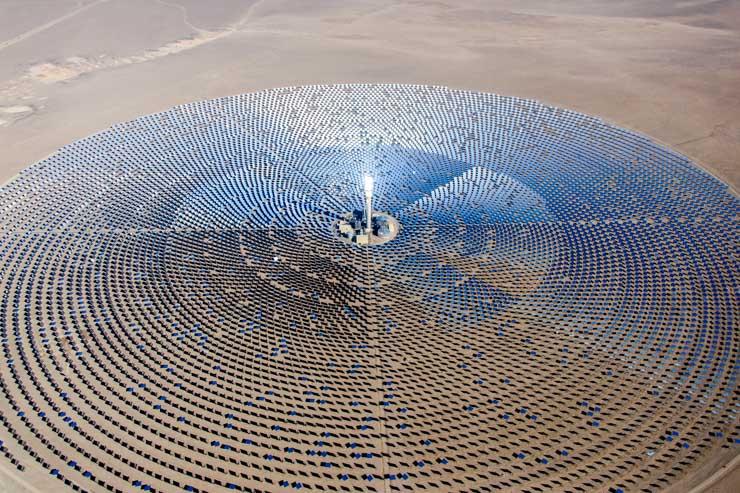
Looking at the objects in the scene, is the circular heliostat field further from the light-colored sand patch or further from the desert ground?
the light-colored sand patch

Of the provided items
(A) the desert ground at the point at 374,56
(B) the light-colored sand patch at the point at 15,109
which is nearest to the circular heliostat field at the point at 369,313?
(A) the desert ground at the point at 374,56

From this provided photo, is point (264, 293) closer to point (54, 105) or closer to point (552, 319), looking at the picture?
point (552, 319)

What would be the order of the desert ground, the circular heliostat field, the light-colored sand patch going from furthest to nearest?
the light-colored sand patch
the desert ground
the circular heliostat field

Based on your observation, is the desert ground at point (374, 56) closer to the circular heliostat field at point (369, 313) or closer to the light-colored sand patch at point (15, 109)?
the light-colored sand patch at point (15, 109)

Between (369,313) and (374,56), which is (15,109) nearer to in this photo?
(374,56)

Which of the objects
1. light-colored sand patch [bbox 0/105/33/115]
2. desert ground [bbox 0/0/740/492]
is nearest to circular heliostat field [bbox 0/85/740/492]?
desert ground [bbox 0/0/740/492]

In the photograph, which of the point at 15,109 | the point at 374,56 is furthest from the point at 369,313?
the point at 374,56
